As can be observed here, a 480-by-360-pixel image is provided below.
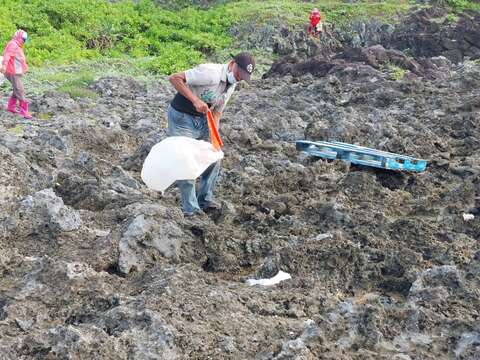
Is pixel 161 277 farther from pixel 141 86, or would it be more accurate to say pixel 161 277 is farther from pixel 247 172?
pixel 141 86

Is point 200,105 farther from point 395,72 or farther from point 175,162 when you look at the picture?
point 395,72

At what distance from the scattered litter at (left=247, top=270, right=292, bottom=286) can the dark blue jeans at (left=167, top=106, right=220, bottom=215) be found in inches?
46.4

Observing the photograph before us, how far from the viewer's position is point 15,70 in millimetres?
10867

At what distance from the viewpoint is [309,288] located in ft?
14.3

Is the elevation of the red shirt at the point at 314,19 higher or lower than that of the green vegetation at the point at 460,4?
higher

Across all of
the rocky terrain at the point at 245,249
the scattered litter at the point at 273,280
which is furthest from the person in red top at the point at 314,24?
the scattered litter at the point at 273,280

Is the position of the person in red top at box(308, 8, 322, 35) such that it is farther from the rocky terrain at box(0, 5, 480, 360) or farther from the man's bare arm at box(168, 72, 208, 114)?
the man's bare arm at box(168, 72, 208, 114)

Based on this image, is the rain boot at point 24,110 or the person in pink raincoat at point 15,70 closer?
the rain boot at point 24,110

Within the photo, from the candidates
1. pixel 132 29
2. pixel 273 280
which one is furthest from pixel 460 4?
pixel 273 280

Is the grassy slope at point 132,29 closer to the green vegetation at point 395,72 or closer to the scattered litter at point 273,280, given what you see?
the green vegetation at point 395,72

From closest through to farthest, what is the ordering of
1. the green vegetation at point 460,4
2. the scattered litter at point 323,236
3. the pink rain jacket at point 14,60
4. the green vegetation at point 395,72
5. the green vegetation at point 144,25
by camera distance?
1. the scattered litter at point 323,236
2. the pink rain jacket at point 14,60
3. the green vegetation at point 395,72
4. the green vegetation at point 144,25
5. the green vegetation at point 460,4

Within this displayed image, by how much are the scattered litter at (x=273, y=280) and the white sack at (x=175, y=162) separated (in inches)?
46.0

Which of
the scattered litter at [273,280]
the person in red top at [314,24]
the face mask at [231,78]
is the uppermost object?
the face mask at [231,78]

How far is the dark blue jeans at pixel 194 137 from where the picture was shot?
558cm
